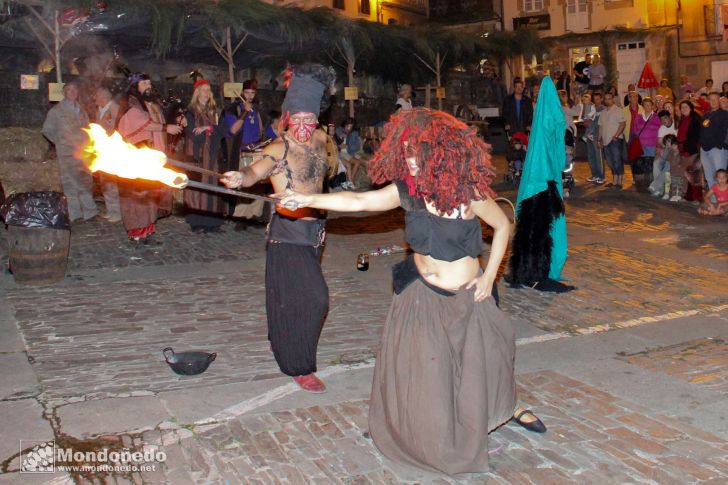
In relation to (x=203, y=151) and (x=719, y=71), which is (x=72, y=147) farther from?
(x=719, y=71)

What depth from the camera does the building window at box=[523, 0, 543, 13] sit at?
1593 inches

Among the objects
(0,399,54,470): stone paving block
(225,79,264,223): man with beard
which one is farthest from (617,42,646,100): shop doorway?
(0,399,54,470): stone paving block

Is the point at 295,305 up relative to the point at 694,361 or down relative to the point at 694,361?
up

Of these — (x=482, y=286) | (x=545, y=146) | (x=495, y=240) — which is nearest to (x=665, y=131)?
(x=545, y=146)

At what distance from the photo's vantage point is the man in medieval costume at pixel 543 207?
28.1ft

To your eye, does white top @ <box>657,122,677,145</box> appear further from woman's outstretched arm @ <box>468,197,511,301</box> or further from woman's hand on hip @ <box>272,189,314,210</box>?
woman's hand on hip @ <box>272,189,314,210</box>

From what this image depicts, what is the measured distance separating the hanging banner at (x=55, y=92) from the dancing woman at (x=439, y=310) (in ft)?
32.8

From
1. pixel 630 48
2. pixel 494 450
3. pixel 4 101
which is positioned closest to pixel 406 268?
pixel 494 450

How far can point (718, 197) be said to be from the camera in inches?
536

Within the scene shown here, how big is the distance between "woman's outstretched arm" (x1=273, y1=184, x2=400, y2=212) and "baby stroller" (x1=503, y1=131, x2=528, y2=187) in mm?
13091

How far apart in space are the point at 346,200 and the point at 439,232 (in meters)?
0.53

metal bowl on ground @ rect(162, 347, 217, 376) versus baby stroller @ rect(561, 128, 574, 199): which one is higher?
baby stroller @ rect(561, 128, 574, 199)

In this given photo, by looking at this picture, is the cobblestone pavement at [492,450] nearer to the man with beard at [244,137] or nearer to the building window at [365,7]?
the man with beard at [244,137]

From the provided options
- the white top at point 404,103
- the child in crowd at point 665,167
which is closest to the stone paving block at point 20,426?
the child in crowd at point 665,167
